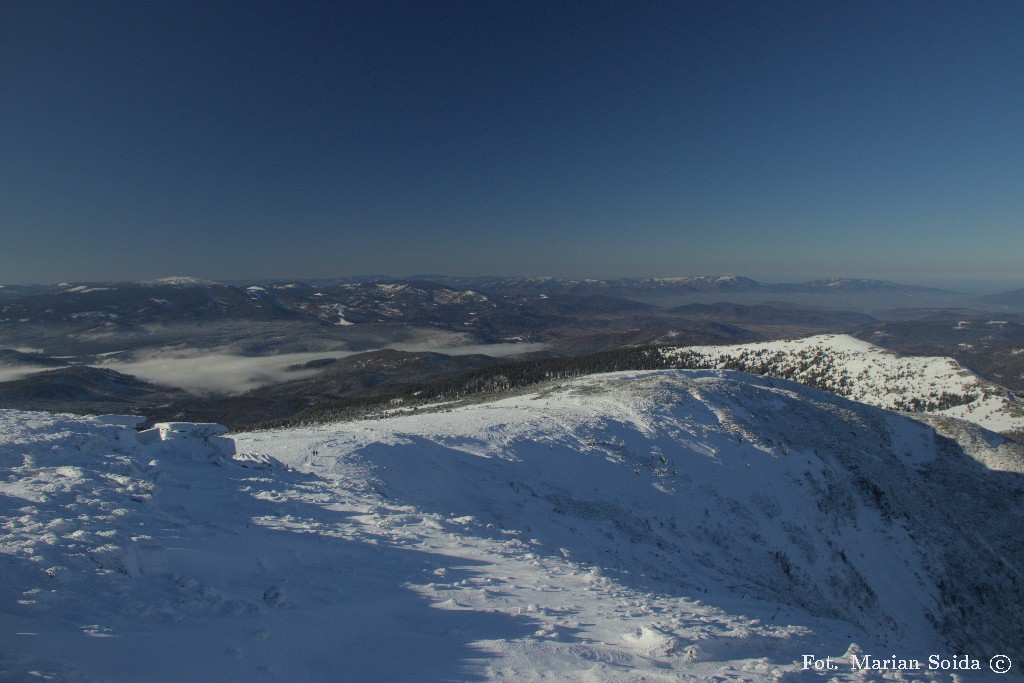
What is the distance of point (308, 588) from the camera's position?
33.0ft

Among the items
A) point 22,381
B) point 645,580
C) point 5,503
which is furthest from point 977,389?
point 22,381

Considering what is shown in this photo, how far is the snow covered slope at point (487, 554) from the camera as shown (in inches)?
306

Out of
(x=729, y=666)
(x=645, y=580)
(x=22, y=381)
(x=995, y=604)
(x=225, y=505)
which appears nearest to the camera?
(x=729, y=666)

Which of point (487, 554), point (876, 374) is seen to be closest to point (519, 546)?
point (487, 554)

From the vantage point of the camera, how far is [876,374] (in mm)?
112312

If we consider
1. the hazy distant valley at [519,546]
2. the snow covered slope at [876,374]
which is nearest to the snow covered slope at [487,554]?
the hazy distant valley at [519,546]

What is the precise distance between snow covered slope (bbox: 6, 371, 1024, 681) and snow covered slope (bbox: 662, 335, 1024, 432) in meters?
68.8

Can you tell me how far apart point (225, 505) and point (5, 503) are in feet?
16.3

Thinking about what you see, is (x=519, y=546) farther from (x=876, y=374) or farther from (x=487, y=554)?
A: (x=876, y=374)

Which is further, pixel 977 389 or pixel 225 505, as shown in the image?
pixel 977 389

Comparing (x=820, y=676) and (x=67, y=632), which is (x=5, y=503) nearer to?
(x=67, y=632)

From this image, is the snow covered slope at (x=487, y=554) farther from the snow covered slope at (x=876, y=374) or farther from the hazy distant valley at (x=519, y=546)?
the snow covered slope at (x=876, y=374)

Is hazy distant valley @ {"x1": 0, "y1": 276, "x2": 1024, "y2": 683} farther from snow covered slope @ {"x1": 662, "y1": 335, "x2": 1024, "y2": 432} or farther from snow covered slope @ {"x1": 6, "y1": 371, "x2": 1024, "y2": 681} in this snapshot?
snow covered slope @ {"x1": 662, "y1": 335, "x2": 1024, "y2": 432}

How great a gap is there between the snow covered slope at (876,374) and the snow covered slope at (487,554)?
6878 centimetres
